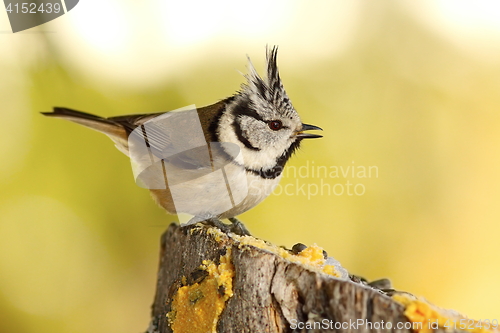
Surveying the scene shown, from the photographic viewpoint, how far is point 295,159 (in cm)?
295

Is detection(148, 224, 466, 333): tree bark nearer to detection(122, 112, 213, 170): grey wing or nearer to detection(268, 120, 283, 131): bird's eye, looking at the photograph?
detection(122, 112, 213, 170): grey wing

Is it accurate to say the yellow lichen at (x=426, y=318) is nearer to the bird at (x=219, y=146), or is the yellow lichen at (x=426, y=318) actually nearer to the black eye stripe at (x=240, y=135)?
the bird at (x=219, y=146)

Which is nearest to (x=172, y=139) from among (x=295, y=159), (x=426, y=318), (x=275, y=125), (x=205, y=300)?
(x=275, y=125)

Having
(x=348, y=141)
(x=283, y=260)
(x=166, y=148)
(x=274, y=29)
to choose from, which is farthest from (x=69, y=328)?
(x=274, y=29)

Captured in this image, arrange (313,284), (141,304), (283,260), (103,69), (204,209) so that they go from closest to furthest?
(313,284)
(283,260)
(204,209)
(103,69)
(141,304)

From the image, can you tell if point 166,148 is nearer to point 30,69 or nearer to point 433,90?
point 30,69

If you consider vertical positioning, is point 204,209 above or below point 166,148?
below

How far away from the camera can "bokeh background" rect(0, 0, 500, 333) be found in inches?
116

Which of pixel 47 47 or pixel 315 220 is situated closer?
pixel 47 47

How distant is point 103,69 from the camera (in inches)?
122

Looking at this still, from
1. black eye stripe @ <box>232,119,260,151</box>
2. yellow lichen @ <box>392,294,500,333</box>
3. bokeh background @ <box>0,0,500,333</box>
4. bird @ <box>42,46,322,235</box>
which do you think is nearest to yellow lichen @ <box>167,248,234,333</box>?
bird @ <box>42,46,322,235</box>

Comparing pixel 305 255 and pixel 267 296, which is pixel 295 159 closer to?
pixel 305 255

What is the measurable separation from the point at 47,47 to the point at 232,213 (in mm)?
2295

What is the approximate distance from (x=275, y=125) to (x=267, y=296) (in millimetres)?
966
